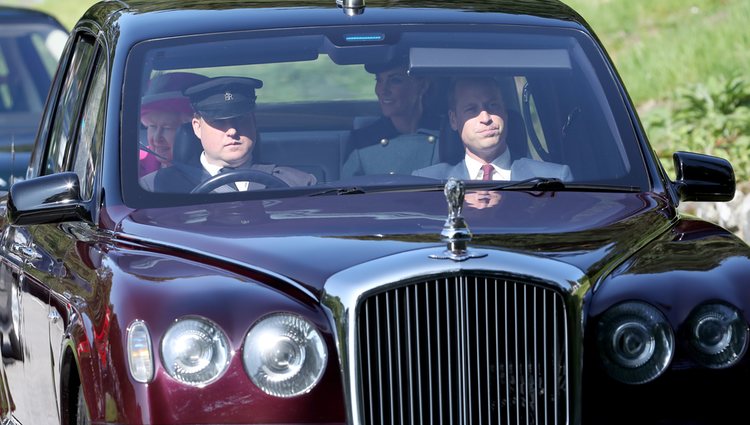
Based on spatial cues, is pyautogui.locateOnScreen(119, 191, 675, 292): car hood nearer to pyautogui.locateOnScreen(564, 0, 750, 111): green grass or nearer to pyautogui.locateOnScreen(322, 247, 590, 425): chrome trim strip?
pyautogui.locateOnScreen(322, 247, 590, 425): chrome trim strip

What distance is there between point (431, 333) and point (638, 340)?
0.57m

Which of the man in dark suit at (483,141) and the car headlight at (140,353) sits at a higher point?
the man in dark suit at (483,141)

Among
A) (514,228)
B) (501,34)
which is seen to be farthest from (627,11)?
(514,228)

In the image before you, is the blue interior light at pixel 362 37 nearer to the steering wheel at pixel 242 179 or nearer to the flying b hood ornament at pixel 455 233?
the steering wheel at pixel 242 179

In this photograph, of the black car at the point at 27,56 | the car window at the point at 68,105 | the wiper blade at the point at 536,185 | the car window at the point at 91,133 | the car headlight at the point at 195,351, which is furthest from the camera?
the black car at the point at 27,56

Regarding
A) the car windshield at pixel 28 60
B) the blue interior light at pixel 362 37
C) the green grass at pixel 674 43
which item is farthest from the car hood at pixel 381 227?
the car windshield at pixel 28 60

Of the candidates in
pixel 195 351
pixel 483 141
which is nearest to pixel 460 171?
pixel 483 141

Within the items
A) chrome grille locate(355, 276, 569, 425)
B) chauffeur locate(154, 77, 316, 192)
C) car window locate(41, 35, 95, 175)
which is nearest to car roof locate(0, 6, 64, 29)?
car window locate(41, 35, 95, 175)

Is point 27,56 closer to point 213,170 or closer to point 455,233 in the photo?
point 213,170

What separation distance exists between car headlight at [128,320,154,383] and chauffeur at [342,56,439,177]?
4.59 ft

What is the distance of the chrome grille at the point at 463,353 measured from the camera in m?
4.65

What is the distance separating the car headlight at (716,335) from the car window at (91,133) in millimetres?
2041

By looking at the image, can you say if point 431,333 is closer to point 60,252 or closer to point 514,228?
point 514,228

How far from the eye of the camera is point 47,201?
18.6 feet
